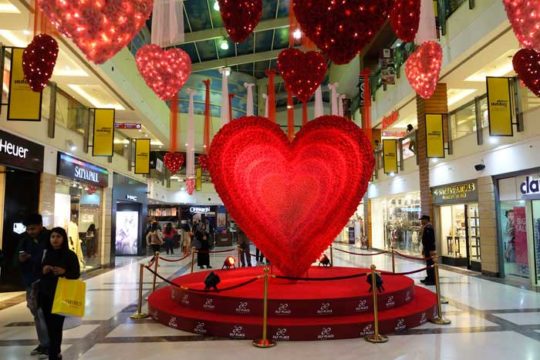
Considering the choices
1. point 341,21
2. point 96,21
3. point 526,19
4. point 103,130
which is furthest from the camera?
point 103,130

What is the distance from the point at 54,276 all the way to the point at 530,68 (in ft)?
18.0

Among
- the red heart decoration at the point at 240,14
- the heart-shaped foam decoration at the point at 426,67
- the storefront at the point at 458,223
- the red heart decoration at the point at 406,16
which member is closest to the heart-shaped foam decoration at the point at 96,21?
the red heart decoration at the point at 240,14

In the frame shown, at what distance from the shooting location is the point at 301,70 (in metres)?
5.57

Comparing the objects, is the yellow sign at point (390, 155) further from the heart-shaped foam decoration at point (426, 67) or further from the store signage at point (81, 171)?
the heart-shaped foam decoration at point (426, 67)

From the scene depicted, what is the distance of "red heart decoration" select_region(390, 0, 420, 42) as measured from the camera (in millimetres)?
4301

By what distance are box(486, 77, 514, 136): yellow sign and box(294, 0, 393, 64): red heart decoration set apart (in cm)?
765

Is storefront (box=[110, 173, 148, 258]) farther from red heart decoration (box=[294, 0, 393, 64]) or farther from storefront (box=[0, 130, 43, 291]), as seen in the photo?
red heart decoration (box=[294, 0, 393, 64])

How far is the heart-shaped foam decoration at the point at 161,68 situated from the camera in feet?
19.3

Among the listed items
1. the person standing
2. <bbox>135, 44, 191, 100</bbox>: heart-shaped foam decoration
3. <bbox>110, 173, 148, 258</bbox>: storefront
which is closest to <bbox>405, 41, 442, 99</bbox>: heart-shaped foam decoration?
<bbox>135, 44, 191, 100</bbox>: heart-shaped foam decoration

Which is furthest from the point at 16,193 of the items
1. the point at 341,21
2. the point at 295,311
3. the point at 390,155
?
the point at 390,155

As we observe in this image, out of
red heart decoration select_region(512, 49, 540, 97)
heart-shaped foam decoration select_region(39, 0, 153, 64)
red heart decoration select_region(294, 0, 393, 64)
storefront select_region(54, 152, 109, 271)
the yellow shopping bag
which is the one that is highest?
red heart decoration select_region(512, 49, 540, 97)

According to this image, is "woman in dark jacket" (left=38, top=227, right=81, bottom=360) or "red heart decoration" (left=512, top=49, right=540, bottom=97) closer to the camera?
"woman in dark jacket" (left=38, top=227, right=81, bottom=360)

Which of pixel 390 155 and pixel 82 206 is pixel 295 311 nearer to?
pixel 82 206

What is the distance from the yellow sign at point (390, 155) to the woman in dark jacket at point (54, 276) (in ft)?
45.8
